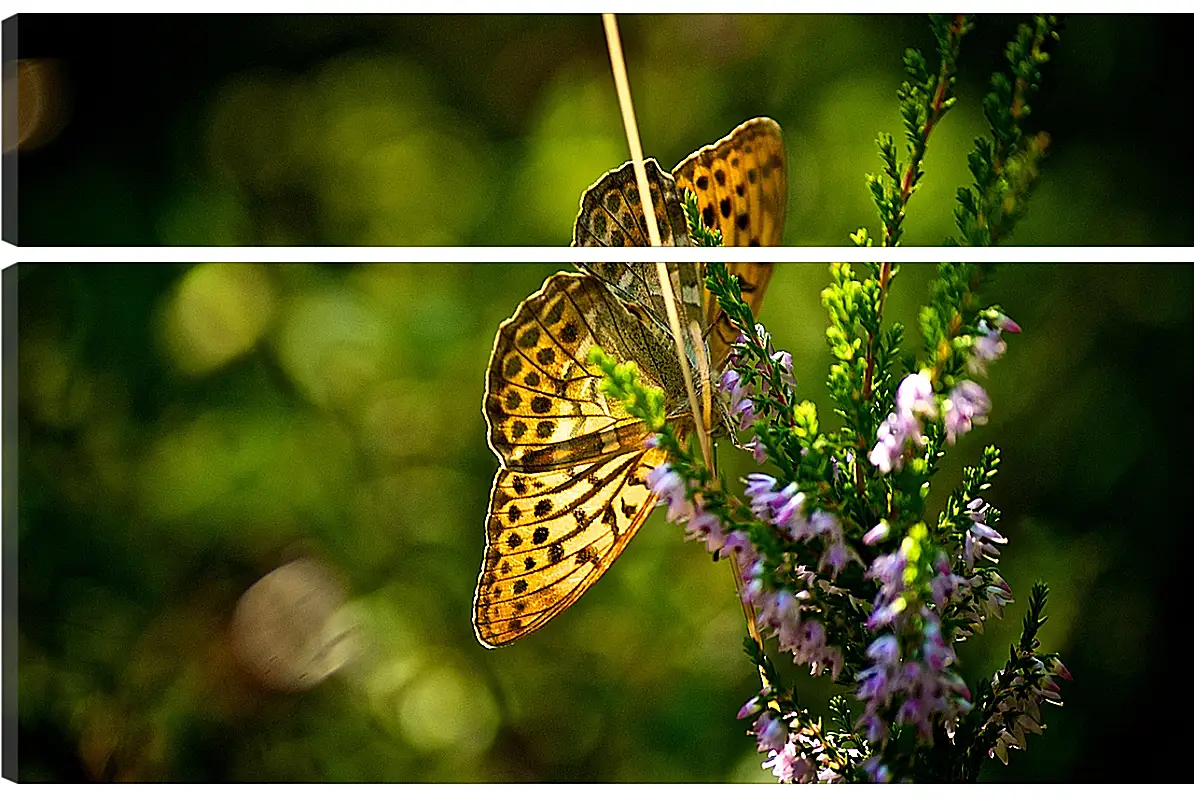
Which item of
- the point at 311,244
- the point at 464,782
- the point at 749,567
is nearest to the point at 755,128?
the point at 311,244

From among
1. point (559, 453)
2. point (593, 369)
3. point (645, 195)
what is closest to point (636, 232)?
point (645, 195)

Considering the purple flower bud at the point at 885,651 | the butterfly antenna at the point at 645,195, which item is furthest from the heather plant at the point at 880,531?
the butterfly antenna at the point at 645,195

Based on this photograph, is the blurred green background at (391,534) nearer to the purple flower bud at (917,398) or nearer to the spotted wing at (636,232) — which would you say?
the spotted wing at (636,232)

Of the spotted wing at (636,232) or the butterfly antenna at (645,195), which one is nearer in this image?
the butterfly antenna at (645,195)

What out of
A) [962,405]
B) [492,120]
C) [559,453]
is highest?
[492,120]

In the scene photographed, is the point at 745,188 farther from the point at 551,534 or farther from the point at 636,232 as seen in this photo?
the point at 551,534

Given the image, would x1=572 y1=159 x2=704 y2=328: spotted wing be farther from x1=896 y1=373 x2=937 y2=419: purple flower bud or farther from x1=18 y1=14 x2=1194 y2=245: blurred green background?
x1=896 y1=373 x2=937 y2=419: purple flower bud
